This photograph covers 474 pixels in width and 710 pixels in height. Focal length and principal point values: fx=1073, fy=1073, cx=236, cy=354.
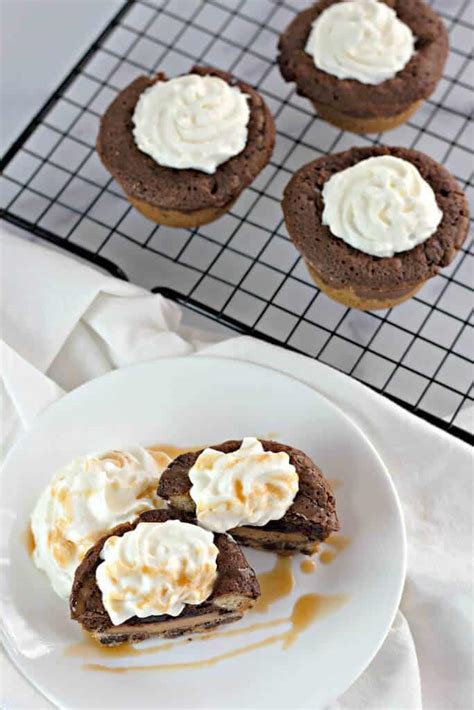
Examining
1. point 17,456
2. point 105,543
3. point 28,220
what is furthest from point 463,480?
point 28,220

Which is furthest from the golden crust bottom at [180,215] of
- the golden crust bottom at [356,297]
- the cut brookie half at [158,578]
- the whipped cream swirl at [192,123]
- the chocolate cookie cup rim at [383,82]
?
the cut brookie half at [158,578]

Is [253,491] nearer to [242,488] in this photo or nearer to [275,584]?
[242,488]

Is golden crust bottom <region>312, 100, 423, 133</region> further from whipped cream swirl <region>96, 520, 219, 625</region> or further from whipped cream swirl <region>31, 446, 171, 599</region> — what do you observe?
whipped cream swirl <region>96, 520, 219, 625</region>

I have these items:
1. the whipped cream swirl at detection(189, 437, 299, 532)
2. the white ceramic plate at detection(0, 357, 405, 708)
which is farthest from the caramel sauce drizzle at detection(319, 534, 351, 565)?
the whipped cream swirl at detection(189, 437, 299, 532)

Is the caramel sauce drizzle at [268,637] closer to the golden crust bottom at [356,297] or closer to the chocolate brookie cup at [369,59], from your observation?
the golden crust bottom at [356,297]

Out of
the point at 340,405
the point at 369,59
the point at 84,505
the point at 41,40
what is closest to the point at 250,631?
the point at 84,505

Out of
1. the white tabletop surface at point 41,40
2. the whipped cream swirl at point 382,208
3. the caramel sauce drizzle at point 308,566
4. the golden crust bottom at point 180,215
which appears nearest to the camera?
the caramel sauce drizzle at point 308,566
